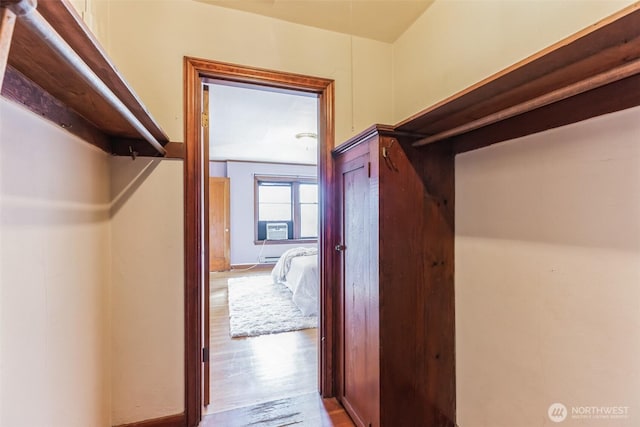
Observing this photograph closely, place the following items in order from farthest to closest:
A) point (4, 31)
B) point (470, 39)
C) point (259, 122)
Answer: point (259, 122)
point (470, 39)
point (4, 31)

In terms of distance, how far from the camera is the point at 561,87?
0.96m

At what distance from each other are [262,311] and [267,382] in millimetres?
1525

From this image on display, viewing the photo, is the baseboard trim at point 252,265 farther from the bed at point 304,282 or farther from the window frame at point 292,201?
the bed at point 304,282

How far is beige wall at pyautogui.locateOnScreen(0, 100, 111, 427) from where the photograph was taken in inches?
31.5

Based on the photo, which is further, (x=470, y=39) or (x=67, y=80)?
(x=470, y=39)

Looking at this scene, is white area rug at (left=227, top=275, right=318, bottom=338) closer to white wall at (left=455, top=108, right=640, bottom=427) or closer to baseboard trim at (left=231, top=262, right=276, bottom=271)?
baseboard trim at (left=231, top=262, right=276, bottom=271)

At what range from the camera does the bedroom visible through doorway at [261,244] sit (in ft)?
7.31

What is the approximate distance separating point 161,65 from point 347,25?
1247 millimetres

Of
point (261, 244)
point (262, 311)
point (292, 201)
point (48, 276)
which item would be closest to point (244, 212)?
point (261, 244)

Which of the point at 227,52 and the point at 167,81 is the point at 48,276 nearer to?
the point at 167,81

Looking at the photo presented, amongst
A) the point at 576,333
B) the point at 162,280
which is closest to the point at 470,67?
the point at 576,333

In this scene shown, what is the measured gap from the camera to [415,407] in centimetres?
148

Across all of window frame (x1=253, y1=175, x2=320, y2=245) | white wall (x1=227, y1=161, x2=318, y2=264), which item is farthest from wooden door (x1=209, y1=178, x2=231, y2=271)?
window frame (x1=253, y1=175, x2=320, y2=245)

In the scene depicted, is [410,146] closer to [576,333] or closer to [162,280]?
[576,333]
